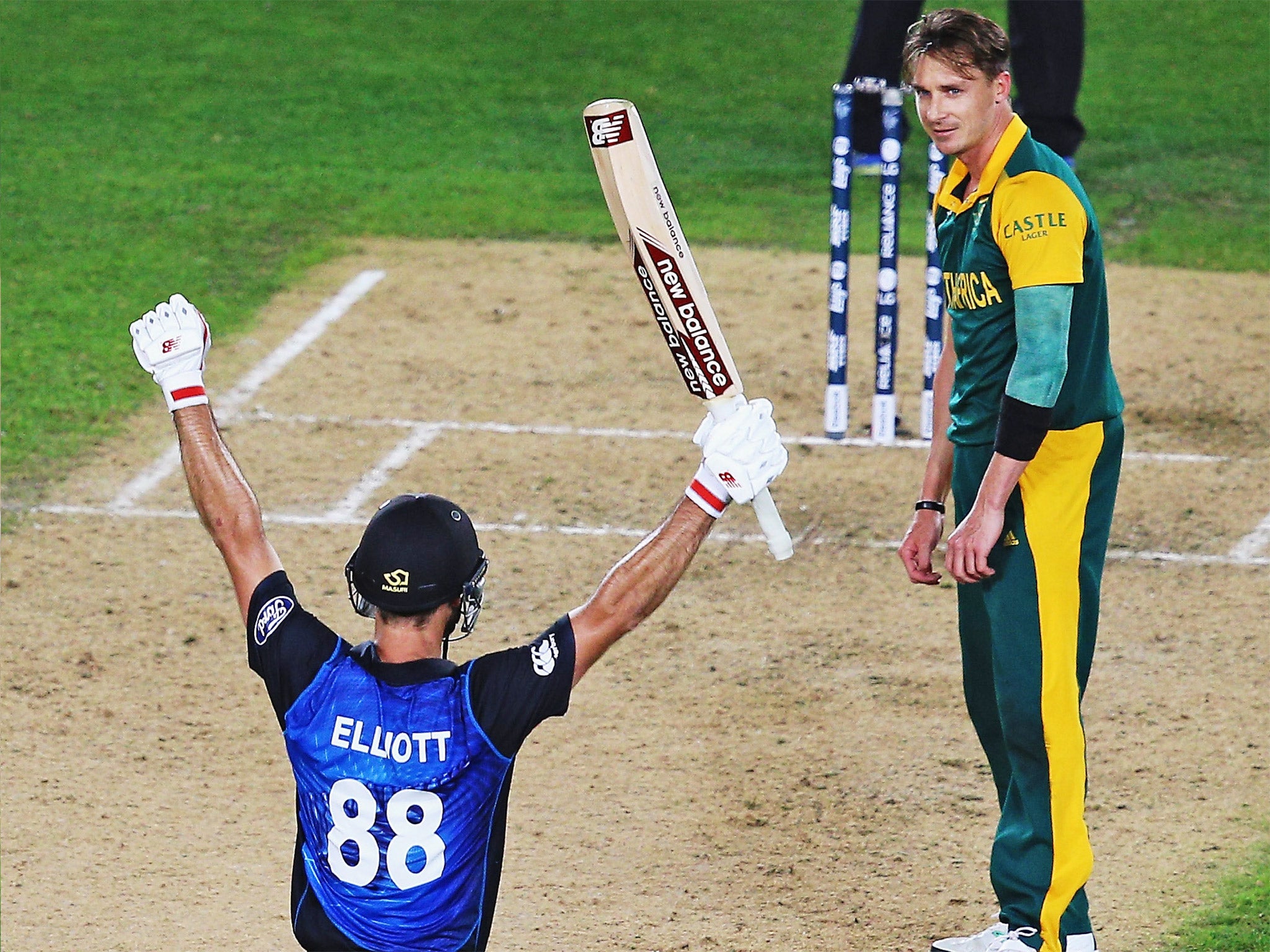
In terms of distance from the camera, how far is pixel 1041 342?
4.00 metres

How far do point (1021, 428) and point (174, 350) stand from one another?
1.89 m

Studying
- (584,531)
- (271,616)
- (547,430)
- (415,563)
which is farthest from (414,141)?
(415,563)

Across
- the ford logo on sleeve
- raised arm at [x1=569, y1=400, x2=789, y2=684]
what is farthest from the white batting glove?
raised arm at [x1=569, y1=400, x2=789, y2=684]

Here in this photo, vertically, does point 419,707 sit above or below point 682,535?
below

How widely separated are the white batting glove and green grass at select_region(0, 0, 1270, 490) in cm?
448

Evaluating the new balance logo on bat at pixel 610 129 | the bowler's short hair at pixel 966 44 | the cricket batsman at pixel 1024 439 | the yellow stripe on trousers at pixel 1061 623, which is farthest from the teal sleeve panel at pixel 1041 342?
the new balance logo on bat at pixel 610 129

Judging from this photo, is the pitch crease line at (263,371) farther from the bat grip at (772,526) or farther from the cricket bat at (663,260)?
the bat grip at (772,526)

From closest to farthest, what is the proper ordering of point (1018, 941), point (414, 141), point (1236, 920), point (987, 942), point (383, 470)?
point (1018, 941)
point (987, 942)
point (1236, 920)
point (383, 470)
point (414, 141)

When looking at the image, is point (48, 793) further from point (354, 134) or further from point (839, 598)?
point (354, 134)

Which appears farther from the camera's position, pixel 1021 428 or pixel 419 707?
pixel 1021 428

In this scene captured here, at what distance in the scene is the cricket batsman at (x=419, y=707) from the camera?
342cm

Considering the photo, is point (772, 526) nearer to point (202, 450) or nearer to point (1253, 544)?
point (202, 450)

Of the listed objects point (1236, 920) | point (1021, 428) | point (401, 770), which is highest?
point (1021, 428)

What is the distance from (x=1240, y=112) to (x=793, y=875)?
10769 mm
